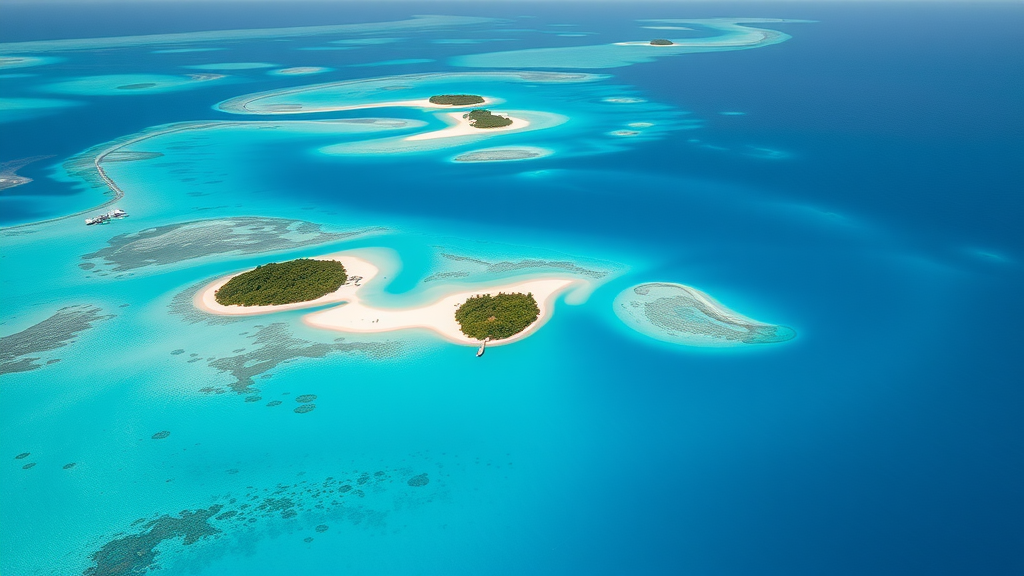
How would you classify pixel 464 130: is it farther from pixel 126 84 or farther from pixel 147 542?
pixel 126 84

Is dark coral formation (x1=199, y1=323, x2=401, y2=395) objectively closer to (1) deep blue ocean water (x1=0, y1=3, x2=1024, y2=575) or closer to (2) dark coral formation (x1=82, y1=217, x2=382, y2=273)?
(1) deep blue ocean water (x1=0, y1=3, x2=1024, y2=575)

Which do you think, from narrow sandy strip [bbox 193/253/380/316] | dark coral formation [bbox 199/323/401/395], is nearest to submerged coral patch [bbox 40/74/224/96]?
narrow sandy strip [bbox 193/253/380/316]

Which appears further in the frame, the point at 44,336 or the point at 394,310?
the point at 394,310

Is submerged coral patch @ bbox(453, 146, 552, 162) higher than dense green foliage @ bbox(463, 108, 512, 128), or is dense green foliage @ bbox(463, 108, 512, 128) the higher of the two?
dense green foliage @ bbox(463, 108, 512, 128)

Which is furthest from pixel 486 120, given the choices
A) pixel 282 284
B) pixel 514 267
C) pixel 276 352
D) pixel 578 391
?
pixel 578 391

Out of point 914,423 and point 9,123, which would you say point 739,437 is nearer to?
point 914,423

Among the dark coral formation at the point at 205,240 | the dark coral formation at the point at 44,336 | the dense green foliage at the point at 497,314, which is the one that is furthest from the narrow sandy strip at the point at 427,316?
the dark coral formation at the point at 44,336

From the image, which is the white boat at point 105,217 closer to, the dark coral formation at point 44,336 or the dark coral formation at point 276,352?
the dark coral formation at point 44,336
